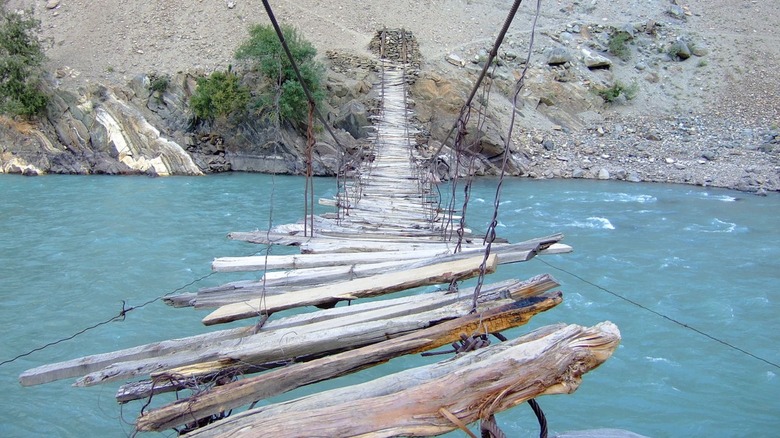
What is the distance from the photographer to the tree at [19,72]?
17.4 metres

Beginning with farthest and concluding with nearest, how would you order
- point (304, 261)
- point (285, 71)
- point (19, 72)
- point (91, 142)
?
1. point (19, 72)
2. point (91, 142)
3. point (285, 71)
4. point (304, 261)

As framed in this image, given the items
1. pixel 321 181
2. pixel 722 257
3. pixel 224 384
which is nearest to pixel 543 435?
pixel 224 384

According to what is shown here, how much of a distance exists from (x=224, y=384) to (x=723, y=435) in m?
4.46

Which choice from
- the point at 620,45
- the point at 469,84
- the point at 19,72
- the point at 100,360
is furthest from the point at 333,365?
the point at 620,45

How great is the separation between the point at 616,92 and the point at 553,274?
1487cm

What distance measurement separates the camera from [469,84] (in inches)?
765

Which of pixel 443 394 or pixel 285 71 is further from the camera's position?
pixel 285 71

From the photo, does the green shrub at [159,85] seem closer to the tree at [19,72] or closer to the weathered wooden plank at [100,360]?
the tree at [19,72]

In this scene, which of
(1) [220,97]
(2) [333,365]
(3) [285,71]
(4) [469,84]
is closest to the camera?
(2) [333,365]

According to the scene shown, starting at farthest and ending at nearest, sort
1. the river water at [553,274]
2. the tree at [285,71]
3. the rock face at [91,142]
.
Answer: the tree at [285,71] → the rock face at [91,142] → the river water at [553,274]

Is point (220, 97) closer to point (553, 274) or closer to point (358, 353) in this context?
point (553, 274)

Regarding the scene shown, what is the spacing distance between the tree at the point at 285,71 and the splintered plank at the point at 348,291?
1406 centimetres

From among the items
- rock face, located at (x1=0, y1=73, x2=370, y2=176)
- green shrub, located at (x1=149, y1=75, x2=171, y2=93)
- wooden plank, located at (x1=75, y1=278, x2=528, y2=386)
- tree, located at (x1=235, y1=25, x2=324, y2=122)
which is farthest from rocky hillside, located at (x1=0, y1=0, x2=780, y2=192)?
wooden plank, located at (x1=75, y1=278, x2=528, y2=386)

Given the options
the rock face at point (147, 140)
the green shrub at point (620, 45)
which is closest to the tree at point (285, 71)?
the rock face at point (147, 140)
